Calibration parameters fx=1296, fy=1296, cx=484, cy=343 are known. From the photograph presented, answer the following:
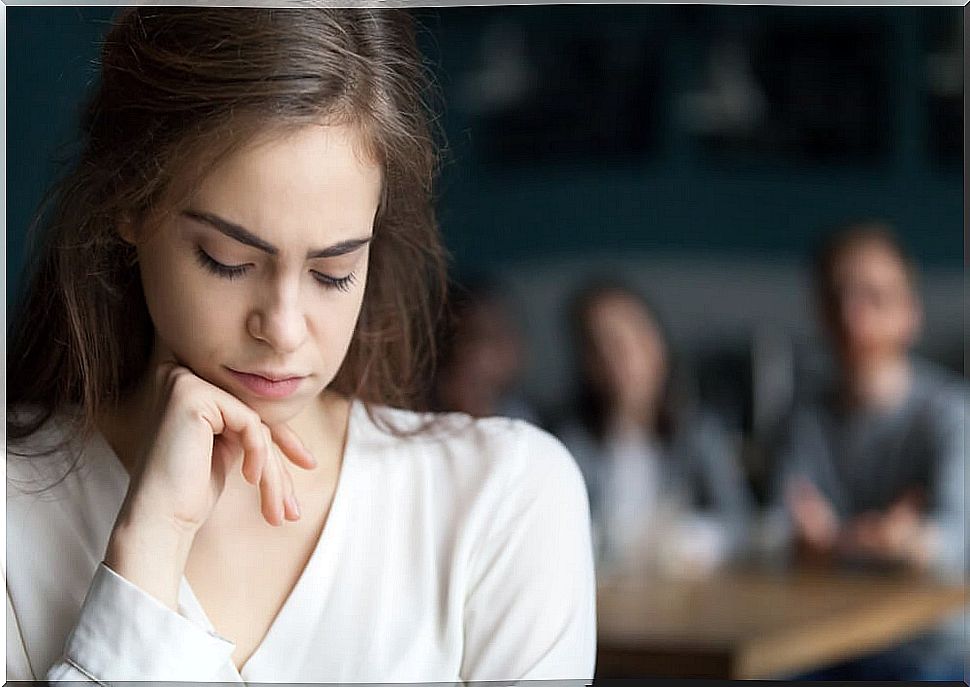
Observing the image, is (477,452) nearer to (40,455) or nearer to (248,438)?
(248,438)

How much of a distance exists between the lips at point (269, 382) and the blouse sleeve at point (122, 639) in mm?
116

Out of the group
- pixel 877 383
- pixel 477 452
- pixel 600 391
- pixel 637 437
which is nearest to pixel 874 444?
Answer: pixel 877 383

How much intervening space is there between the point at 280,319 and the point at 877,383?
5.47 feet

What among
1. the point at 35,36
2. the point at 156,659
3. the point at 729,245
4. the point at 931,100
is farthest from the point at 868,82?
the point at 156,659

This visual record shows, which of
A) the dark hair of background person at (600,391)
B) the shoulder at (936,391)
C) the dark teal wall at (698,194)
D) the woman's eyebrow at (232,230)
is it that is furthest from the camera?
the dark teal wall at (698,194)

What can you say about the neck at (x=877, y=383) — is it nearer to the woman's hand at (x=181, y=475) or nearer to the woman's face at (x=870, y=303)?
the woman's face at (x=870, y=303)

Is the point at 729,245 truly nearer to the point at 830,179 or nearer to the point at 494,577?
the point at 830,179

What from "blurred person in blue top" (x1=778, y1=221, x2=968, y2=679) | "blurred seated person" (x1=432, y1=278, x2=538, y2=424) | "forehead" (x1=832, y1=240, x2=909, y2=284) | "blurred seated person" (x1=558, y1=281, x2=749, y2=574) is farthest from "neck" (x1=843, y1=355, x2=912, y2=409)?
"blurred seated person" (x1=432, y1=278, x2=538, y2=424)

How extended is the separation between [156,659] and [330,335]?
0.18 m

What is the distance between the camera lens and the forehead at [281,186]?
64 centimetres

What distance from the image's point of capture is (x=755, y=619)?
1486 mm

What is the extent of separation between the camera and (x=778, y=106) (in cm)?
304

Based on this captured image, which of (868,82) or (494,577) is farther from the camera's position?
(868,82)

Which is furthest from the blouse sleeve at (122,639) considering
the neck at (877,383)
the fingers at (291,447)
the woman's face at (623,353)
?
the woman's face at (623,353)
